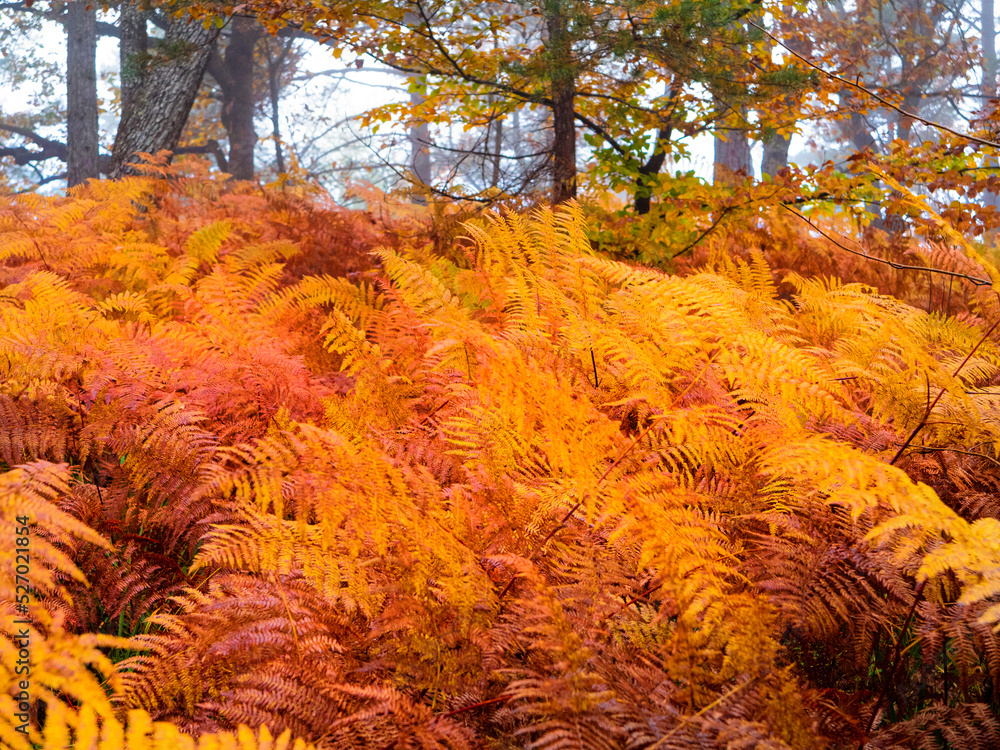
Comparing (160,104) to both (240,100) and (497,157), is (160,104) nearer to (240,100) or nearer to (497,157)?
(497,157)

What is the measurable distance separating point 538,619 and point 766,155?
54.0 ft

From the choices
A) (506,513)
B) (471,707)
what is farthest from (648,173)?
(471,707)

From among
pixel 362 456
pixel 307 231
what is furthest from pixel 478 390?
pixel 307 231

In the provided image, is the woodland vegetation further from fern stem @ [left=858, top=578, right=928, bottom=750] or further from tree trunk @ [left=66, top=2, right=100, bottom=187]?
tree trunk @ [left=66, top=2, right=100, bottom=187]

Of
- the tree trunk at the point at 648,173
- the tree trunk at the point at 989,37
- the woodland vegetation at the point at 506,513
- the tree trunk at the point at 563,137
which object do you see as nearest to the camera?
the woodland vegetation at the point at 506,513

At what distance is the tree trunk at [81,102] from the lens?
37.4 ft

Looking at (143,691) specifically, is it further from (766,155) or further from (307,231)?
(766,155)

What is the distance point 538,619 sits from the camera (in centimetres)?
133

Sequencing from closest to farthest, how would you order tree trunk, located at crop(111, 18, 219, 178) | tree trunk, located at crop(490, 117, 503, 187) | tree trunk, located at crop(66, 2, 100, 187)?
tree trunk, located at crop(490, 117, 503, 187)
tree trunk, located at crop(111, 18, 219, 178)
tree trunk, located at crop(66, 2, 100, 187)

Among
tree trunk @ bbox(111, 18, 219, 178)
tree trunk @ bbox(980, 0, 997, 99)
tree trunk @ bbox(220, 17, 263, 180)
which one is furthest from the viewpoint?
tree trunk @ bbox(980, 0, 997, 99)

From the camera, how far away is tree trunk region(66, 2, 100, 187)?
37.4ft

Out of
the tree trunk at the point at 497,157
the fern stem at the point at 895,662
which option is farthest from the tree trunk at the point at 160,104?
the fern stem at the point at 895,662

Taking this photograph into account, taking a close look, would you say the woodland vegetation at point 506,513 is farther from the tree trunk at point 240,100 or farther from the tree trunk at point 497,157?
the tree trunk at point 240,100

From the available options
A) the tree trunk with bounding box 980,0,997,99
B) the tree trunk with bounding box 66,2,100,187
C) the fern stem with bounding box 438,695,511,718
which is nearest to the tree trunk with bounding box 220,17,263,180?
the tree trunk with bounding box 66,2,100,187
